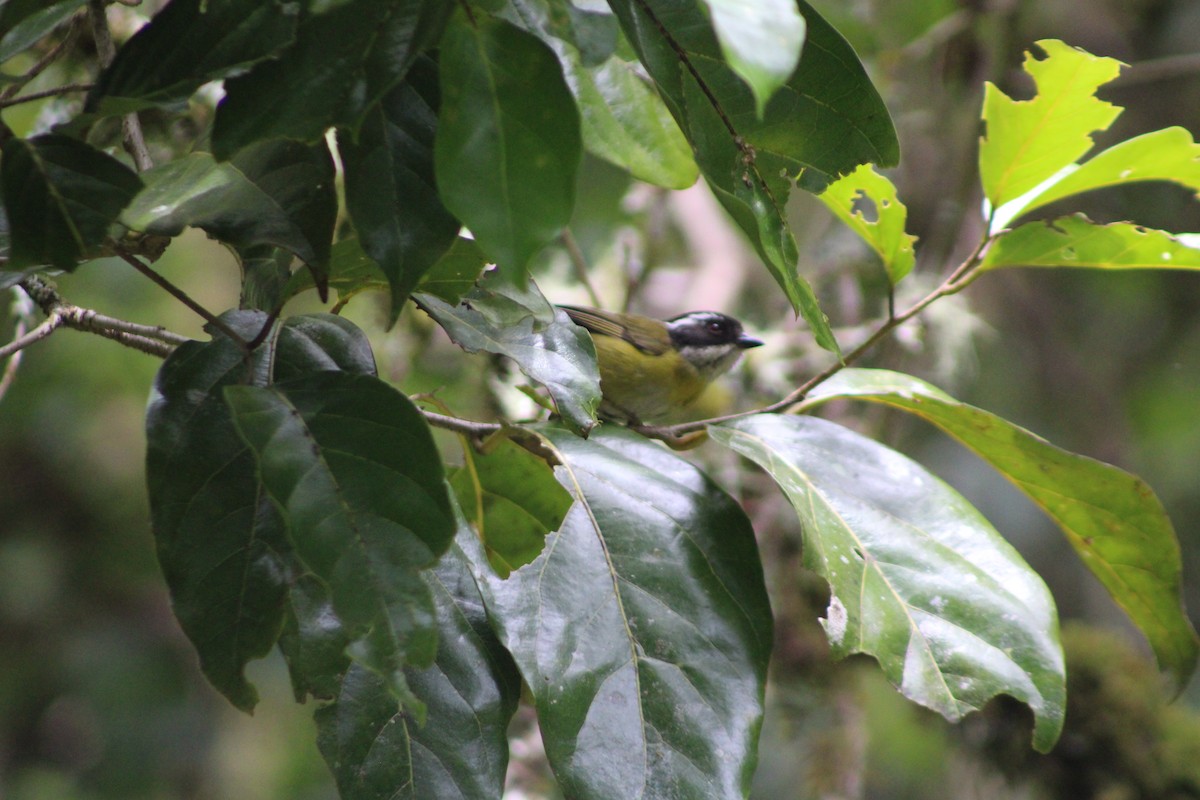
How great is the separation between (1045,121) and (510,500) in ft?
3.66

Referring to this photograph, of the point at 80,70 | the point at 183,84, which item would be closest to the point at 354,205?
the point at 183,84

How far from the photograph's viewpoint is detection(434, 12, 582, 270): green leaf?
100cm

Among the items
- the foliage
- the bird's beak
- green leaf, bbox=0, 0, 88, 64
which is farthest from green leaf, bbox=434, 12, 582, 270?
→ the bird's beak

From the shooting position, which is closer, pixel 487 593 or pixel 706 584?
pixel 487 593

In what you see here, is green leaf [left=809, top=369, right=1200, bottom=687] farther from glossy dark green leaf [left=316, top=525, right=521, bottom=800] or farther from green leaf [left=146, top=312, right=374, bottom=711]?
green leaf [left=146, top=312, right=374, bottom=711]

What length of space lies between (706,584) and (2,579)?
18.1 ft

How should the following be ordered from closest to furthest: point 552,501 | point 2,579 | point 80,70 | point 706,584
A: point 706,584 → point 552,501 → point 80,70 → point 2,579

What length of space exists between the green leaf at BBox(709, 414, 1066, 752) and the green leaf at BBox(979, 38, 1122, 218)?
56cm

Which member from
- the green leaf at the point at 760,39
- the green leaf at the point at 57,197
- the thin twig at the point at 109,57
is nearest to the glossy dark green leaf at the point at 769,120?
the green leaf at the point at 760,39

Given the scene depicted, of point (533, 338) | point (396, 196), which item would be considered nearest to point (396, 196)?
point (396, 196)

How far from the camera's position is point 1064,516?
1941mm

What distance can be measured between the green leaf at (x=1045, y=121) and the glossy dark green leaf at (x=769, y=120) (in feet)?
1.59

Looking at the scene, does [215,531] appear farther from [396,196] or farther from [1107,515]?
[1107,515]

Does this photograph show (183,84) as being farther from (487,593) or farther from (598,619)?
(598,619)
